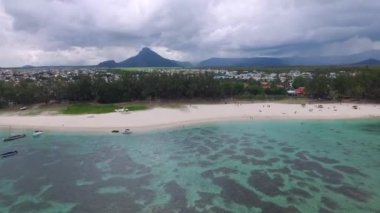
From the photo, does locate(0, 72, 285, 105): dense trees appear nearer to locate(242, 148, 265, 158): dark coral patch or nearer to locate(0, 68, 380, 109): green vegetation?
locate(0, 68, 380, 109): green vegetation

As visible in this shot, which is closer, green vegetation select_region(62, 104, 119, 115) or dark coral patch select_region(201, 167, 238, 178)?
dark coral patch select_region(201, 167, 238, 178)

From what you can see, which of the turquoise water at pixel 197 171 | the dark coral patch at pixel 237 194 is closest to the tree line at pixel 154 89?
the turquoise water at pixel 197 171

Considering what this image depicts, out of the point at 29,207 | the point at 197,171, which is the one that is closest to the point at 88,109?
the point at 197,171

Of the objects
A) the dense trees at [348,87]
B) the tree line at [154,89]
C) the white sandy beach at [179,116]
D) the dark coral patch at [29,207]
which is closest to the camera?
the dark coral patch at [29,207]

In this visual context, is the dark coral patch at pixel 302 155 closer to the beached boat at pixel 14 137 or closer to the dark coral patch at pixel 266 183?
the dark coral patch at pixel 266 183

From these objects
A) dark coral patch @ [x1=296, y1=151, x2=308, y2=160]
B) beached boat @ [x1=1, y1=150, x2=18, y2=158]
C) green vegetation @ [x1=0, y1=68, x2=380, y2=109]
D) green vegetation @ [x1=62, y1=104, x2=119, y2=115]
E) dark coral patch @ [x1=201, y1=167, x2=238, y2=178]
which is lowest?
beached boat @ [x1=1, y1=150, x2=18, y2=158]

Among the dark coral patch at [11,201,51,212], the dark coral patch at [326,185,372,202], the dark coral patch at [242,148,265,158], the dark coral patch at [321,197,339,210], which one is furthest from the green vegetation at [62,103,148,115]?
the dark coral patch at [321,197,339,210]
